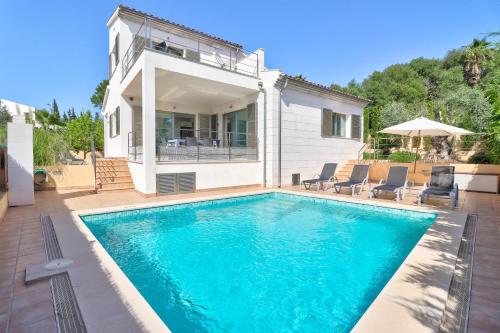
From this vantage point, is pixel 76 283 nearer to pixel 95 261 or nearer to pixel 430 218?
pixel 95 261

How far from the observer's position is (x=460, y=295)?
3.12 m

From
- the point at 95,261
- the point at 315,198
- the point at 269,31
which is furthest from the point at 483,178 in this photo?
the point at 269,31

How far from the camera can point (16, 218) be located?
22.1 ft

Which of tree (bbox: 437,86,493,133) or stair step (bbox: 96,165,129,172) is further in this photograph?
tree (bbox: 437,86,493,133)

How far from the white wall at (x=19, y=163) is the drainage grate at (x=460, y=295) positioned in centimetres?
1062

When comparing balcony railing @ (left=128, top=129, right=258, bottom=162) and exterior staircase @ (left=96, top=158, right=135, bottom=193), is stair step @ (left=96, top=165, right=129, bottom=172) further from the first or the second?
balcony railing @ (left=128, top=129, right=258, bottom=162)

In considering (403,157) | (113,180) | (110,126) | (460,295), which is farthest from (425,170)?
(110,126)

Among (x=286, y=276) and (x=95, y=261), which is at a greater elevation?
(x=95, y=261)

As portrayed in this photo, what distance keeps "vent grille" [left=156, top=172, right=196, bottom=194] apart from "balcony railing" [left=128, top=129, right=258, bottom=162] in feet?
2.26

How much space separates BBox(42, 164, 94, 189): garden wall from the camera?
1167cm

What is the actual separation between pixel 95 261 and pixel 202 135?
13.2 metres

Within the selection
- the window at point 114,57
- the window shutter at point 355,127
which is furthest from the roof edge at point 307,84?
the window at point 114,57

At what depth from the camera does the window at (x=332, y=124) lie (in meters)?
15.4

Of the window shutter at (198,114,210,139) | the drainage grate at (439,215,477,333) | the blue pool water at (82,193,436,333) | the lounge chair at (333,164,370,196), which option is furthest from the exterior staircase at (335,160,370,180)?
the drainage grate at (439,215,477,333)
